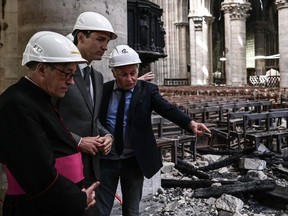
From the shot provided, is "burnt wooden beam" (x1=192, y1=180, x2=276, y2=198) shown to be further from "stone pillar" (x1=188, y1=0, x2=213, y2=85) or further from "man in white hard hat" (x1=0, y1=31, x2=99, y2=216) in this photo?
"stone pillar" (x1=188, y1=0, x2=213, y2=85)

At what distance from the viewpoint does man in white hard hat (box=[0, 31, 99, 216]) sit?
1480 mm

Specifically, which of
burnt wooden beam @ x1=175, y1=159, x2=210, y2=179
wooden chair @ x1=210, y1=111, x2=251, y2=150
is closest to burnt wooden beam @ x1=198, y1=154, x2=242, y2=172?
burnt wooden beam @ x1=175, y1=159, x2=210, y2=179

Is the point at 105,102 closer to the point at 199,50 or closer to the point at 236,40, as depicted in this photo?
the point at 236,40

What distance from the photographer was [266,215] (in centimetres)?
416

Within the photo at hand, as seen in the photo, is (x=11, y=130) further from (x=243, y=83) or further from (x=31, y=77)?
(x=243, y=83)

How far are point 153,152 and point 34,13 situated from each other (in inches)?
54.1

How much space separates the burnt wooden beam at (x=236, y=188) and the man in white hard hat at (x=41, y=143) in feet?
10.1

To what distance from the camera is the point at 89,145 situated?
7.20 ft

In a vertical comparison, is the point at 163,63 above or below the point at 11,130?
above

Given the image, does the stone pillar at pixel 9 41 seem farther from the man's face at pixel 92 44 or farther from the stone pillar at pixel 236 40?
the stone pillar at pixel 236 40

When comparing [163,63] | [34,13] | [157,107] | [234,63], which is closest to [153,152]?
[157,107]

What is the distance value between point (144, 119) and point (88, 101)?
0.57 meters

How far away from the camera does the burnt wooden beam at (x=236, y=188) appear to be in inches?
179

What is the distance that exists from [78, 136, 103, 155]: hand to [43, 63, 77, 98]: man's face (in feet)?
1.75
